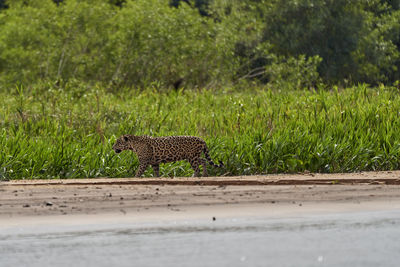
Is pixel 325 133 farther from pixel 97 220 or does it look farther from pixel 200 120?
pixel 97 220

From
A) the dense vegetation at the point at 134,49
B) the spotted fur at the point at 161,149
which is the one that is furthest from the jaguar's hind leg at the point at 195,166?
the dense vegetation at the point at 134,49

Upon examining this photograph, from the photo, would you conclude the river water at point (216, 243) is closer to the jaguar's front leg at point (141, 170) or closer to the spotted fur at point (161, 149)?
the spotted fur at point (161, 149)

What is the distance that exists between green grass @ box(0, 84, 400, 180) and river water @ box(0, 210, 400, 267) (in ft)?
11.0

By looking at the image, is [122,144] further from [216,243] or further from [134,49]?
[134,49]

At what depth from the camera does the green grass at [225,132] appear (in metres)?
11.6

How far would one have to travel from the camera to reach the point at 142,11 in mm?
26438

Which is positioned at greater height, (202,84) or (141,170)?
(141,170)

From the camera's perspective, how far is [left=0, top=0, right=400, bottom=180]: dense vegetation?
12.1 metres

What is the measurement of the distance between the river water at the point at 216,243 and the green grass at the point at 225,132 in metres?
3.36

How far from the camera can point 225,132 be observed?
1422 centimetres

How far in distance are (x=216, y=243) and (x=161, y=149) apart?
3.31 m

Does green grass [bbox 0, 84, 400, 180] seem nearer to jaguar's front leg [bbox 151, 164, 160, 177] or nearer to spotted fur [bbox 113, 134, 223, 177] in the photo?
jaguar's front leg [bbox 151, 164, 160, 177]

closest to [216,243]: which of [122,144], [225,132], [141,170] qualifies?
[141,170]

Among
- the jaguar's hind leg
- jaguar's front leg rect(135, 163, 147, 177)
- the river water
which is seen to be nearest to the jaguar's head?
jaguar's front leg rect(135, 163, 147, 177)
